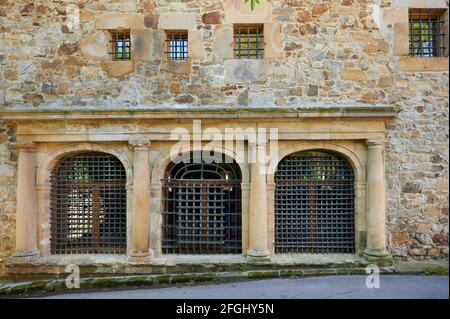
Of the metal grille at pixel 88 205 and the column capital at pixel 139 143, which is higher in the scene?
the column capital at pixel 139 143

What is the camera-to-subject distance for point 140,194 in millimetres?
5332

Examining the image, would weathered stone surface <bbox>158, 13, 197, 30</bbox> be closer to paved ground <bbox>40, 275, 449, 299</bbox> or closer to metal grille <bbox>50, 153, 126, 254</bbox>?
metal grille <bbox>50, 153, 126, 254</bbox>

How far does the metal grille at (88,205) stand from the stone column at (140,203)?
0.45 m

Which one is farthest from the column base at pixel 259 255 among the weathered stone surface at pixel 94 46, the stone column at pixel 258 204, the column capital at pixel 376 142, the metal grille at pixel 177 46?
the weathered stone surface at pixel 94 46

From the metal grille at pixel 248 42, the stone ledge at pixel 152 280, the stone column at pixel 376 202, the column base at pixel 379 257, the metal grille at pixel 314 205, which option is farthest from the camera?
the metal grille at pixel 248 42

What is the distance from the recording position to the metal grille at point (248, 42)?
18.6 ft

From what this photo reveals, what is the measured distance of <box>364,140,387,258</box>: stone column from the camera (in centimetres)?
525

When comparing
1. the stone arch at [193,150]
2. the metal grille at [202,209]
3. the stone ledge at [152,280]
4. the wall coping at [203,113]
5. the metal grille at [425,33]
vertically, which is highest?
the metal grille at [425,33]

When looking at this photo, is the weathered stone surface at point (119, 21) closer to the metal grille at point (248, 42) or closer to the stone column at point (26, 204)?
the metal grille at point (248, 42)

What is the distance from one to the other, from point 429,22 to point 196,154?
478 cm

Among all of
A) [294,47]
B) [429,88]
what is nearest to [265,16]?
[294,47]

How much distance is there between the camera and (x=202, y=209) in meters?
5.64

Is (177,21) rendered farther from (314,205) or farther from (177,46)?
(314,205)
